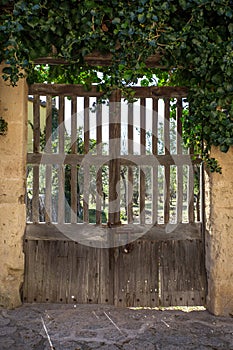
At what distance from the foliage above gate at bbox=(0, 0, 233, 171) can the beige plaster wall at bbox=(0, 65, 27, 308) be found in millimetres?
527

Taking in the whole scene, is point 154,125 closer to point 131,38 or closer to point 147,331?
point 131,38

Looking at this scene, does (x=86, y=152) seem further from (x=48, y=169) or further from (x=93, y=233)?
(x=93, y=233)

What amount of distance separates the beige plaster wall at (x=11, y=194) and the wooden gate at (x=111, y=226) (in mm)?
265

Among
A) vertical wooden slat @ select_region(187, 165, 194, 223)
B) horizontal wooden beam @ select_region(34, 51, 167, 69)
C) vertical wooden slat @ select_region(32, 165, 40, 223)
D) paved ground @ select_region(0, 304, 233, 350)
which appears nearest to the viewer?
paved ground @ select_region(0, 304, 233, 350)

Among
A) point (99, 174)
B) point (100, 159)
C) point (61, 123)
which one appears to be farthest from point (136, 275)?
point (61, 123)

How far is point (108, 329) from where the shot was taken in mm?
3164

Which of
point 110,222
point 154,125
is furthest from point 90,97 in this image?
point 110,222

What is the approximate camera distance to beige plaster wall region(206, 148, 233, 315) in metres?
3.55

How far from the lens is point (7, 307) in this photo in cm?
353

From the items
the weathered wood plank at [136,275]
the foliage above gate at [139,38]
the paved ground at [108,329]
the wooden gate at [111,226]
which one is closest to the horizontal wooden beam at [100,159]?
the wooden gate at [111,226]

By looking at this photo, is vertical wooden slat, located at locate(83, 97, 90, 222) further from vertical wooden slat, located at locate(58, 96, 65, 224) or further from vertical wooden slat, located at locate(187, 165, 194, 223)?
vertical wooden slat, located at locate(187, 165, 194, 223)

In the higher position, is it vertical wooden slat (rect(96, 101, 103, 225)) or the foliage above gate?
the foliage above gate

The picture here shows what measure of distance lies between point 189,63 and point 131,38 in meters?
0.62

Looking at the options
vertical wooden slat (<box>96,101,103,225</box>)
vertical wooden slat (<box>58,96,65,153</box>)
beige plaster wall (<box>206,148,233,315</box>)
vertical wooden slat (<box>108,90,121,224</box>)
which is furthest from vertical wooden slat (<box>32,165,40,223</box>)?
beige plaster wall (<box>206,148,233,315</box>)
